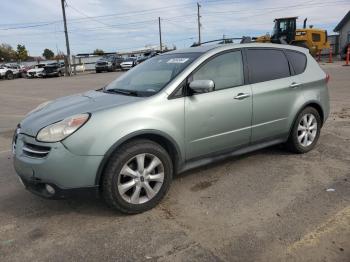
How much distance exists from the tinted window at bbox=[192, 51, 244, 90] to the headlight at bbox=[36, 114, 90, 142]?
1376 mm

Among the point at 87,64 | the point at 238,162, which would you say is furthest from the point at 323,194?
the point at 87,64

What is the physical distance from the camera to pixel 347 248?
116 inches

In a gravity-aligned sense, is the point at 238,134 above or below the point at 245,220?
above

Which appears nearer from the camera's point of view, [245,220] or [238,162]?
[245,220]

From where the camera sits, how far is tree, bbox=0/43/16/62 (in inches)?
3132

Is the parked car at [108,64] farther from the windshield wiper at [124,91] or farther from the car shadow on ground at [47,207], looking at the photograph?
the car shadow on ground at [47,207]

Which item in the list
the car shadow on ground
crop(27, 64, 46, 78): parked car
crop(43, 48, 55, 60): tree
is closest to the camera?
the car shadow on ground

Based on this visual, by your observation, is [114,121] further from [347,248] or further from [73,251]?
[347,248]

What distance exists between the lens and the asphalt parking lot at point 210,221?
2992 millimetres

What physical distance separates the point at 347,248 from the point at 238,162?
2282 mm

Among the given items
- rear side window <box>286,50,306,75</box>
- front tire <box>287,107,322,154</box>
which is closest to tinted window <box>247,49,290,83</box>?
rear side window <box>286,50,306,75</box>

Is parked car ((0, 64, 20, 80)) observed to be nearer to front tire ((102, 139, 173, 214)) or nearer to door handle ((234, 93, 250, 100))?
door handle ((234, 93, 250, 100))

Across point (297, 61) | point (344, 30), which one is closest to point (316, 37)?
point (344, 30)

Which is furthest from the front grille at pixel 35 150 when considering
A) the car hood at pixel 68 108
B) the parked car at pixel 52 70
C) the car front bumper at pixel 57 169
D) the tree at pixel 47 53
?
the tree at pixel 47 53
